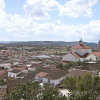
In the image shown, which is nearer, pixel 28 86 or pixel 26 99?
pixel 26 99

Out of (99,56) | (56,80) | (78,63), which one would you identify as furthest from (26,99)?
(99,56)

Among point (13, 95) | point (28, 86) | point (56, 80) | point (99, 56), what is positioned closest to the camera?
point (13, 95)

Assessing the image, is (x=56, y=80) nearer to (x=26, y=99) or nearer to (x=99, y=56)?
(x=26, y=99)

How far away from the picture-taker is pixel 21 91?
26.2ft

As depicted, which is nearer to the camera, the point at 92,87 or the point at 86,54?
the point at 92,87

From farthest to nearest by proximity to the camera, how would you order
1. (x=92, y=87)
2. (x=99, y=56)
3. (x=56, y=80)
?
(x=99, y=56), (x=56, y=80), (x=92, y=87)

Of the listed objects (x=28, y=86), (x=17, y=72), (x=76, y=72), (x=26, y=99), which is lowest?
(x=17, y=72)

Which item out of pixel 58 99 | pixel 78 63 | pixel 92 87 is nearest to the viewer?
pixel 58 99

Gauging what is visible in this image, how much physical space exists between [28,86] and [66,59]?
2840 centimetres

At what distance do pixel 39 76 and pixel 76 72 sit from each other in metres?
6.50

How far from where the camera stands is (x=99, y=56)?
131ft

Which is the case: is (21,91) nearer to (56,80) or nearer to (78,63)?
(56,80)

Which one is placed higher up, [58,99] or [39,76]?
[58,99]

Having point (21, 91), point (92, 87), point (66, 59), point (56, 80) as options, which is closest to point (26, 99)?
point (21, 91)
